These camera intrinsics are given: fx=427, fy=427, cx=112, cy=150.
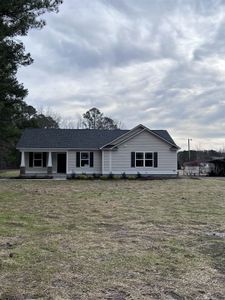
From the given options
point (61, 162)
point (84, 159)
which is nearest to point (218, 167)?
point (84, 159)

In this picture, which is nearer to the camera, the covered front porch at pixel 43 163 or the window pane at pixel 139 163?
the covered front porch at pixel 43 163

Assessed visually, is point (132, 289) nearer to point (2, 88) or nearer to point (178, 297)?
point (178, 297)

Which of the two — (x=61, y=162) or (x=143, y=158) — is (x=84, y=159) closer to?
(x=61, y=162)

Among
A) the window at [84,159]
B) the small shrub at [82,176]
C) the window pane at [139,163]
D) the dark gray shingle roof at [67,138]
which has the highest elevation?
the dark gray shingle roof at [67,138]

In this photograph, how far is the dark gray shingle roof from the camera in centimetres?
3366

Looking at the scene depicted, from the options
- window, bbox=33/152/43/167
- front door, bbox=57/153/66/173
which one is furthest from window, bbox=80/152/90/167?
window, bbox=33/152/43/167

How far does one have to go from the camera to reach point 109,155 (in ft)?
109

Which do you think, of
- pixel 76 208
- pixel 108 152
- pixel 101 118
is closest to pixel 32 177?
pixel 108 152

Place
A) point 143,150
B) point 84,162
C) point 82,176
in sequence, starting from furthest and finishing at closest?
1. point 84,162
2. point 143,150
3. point 82,176

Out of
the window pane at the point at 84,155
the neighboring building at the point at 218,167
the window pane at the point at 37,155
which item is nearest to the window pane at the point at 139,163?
the window pane at the point at 84,155

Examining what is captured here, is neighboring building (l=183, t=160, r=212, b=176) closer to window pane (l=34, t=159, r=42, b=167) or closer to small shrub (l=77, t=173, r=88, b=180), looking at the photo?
small shrub (l=77, t=173, r=88, b=180)

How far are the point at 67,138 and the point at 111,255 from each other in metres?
28.8

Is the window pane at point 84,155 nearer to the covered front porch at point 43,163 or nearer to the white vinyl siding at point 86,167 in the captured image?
the white vinyl siding at point 86,167

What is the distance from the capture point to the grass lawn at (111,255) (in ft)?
16.4
